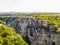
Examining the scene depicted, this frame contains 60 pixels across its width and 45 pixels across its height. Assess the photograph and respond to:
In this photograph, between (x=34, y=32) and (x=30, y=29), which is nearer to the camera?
(x=34, y=32)

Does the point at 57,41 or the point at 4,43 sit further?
the point at 57,41

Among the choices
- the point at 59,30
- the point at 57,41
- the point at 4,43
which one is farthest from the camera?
the point at 59,30

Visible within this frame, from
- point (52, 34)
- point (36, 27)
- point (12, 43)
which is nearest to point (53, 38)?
point (52, 34)

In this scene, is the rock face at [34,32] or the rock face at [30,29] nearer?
the rock face at [34,32]

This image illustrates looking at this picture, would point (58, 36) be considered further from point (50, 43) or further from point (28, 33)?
Result: point (28, 33)

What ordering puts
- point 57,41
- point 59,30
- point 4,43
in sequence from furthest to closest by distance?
point 59,30 < point 57,41 < point 4,43

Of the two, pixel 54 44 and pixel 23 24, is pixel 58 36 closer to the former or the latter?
pixel 54 44

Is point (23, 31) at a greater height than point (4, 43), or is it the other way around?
point (4, 43)

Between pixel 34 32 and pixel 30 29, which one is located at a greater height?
pixel 30 29

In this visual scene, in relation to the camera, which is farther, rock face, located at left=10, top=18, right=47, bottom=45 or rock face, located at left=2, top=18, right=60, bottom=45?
rock face, located at left=10, top=18, right=47, bottom=45
